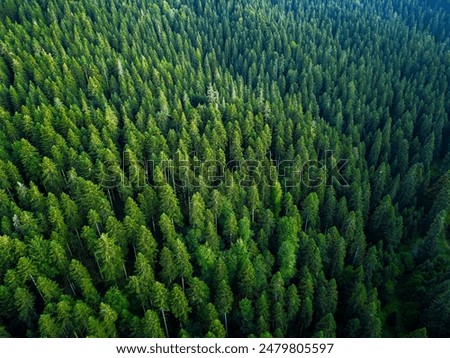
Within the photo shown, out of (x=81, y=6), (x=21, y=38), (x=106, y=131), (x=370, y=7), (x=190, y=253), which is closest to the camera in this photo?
(x=190, y=253)

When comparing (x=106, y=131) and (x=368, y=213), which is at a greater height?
(x=106, y=131)

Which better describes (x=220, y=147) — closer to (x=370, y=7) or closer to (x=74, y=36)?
(x=74, y=36)

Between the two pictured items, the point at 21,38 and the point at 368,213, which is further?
the point at 21,38

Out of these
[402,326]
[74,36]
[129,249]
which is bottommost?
[402,326]

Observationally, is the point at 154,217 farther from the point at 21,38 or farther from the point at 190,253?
the point at 21,38
